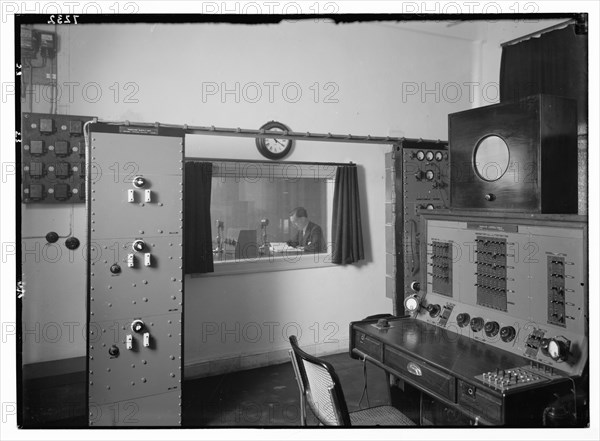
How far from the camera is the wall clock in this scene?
4934 mm

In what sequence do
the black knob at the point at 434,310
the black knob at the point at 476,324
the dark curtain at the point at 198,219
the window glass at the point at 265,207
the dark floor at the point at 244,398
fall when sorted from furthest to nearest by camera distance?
the window glass at the point at 265,207 → the dark curtain at the point at 198,219 → the dark floor at the point at 244,398 → the black knob at the point at 434,310 → the black knob at the point at 476,324

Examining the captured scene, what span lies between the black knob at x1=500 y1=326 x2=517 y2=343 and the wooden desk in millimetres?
67

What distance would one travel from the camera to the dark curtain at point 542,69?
3941 mm

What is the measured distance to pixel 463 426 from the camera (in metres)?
2.10

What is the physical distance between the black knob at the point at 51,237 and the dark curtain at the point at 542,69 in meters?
4.25

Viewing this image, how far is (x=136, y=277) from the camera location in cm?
337

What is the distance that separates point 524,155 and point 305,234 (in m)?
3.16

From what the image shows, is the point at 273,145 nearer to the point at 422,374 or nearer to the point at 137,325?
the point at 137,325

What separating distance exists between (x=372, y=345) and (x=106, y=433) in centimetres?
149

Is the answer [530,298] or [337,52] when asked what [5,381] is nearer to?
[530,298]

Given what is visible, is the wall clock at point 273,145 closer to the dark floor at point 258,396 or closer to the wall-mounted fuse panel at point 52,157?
the wall-mounted fuse panel at point 52,157

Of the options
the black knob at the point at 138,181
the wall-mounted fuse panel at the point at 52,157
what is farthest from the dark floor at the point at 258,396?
the wall-mounted fuse panel at the point at 52,157

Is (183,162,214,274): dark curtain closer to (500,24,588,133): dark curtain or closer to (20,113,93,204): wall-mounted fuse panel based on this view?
(20,113,93,204): wall-mounted fuse panel

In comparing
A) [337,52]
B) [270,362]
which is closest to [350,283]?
[270,362]
